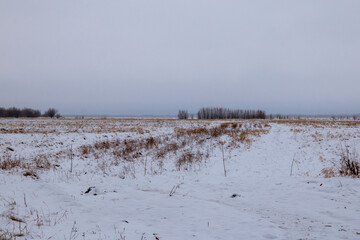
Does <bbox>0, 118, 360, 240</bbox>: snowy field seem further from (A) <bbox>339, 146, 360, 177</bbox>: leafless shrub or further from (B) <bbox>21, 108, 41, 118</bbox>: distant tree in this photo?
(B) <bbox>21, 108, 41, 118</bbox>: distant tree

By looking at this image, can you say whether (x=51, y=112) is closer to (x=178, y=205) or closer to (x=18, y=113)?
(x=18, y=113)

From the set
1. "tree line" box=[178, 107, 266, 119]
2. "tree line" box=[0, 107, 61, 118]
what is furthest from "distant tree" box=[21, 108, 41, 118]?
"tree line" box=[178, 107, 266, 119]

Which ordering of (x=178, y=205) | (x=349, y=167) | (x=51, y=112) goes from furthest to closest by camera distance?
(x=51, y=112)
(x=349, y=167)
(x=178, y=205)

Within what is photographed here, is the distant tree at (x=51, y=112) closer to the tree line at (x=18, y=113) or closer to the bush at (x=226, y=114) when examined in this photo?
the tree line at (x=18, y=113)

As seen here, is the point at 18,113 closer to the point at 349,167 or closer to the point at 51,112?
the point at 51,112

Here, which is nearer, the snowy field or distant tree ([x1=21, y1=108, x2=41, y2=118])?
the snowy field

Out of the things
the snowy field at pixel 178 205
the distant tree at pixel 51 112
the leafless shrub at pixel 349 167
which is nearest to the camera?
the snowy field at pixel 178 205

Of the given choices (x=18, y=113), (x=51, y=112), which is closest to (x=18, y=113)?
(x=18, y=113)

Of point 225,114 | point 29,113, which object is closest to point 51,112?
point 29,113

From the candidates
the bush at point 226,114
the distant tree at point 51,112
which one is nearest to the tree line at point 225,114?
the bush at point 226,114

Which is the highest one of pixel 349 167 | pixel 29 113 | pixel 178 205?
pixel 29 113

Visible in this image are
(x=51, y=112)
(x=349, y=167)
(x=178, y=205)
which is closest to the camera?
(x=178, y=205)

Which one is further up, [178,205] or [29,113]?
[29,113]

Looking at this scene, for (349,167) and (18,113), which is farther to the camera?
(18,113)
